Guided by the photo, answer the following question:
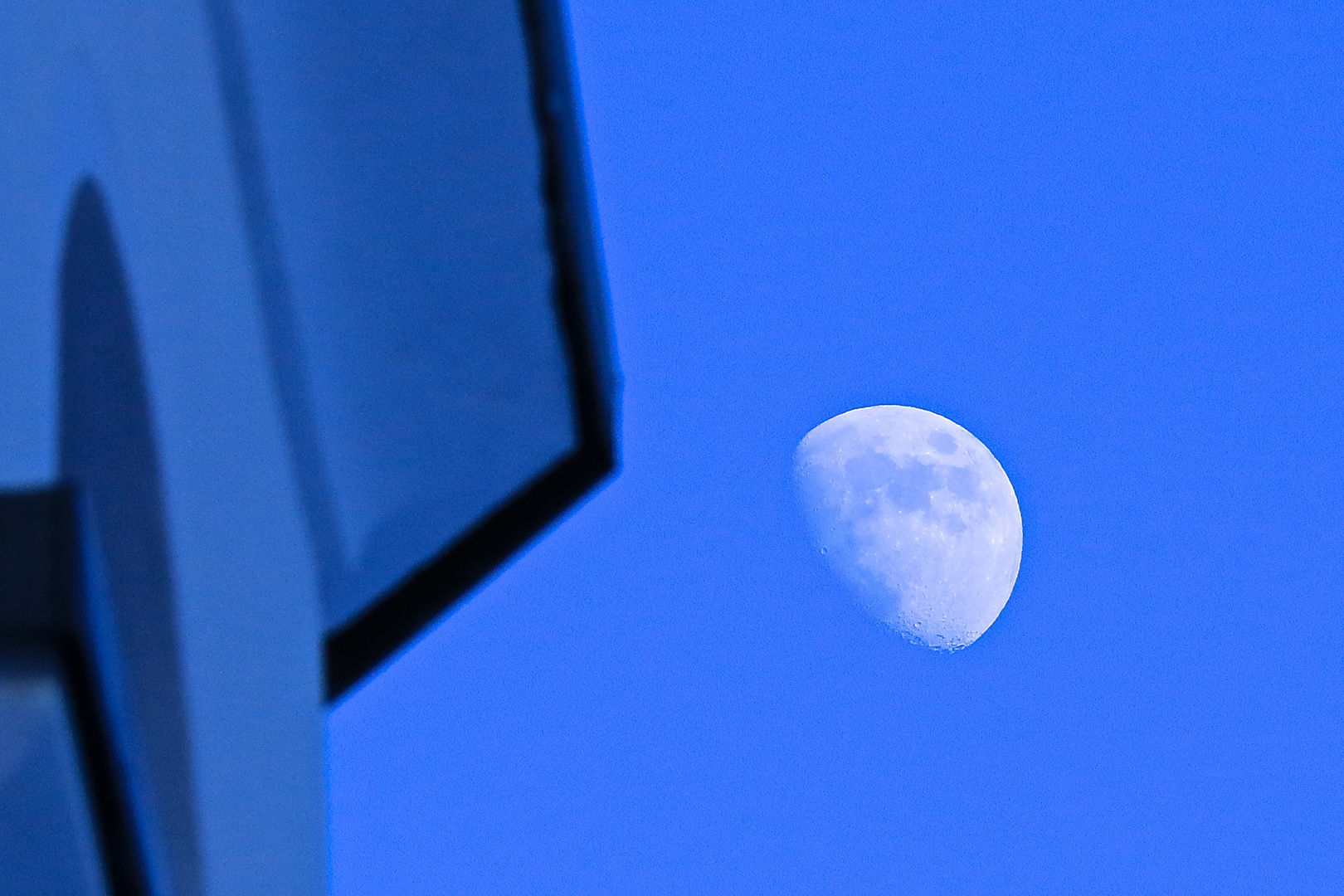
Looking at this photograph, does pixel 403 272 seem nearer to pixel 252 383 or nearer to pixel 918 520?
pixel 252 383

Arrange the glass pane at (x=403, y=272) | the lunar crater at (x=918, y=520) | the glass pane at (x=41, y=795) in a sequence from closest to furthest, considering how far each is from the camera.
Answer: the glass pane at (x=41, y=795), the glass pane at (x=403, y=272), the lunar crater at (x=918, y=520)

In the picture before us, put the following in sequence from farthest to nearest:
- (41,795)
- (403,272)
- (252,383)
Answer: (403,272) → (252,383) → (41,795)

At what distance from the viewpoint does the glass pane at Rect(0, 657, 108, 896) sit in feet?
3.33

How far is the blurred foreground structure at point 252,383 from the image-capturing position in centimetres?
110

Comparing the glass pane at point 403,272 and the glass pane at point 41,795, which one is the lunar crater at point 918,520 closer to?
the glass pane at point 403,272

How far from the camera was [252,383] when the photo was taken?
1.90m

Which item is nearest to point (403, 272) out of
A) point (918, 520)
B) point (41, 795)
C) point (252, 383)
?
point (252, 383)

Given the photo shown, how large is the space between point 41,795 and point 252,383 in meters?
0.91

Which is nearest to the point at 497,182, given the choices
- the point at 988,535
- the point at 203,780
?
the point at 203,780

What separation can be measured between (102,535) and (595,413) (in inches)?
64.3

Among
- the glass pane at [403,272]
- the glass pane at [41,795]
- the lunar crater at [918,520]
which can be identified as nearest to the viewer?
the glass pane at [41,795]

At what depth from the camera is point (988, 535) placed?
14.3 m

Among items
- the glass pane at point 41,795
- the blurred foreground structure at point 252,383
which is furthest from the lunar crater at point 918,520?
the glass pane at point 41,795

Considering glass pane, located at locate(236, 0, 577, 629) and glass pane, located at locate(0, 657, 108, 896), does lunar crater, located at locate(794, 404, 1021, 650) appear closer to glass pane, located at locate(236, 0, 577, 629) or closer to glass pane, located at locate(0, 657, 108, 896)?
glass pane, located at locate(236, 0, 577, 629)
